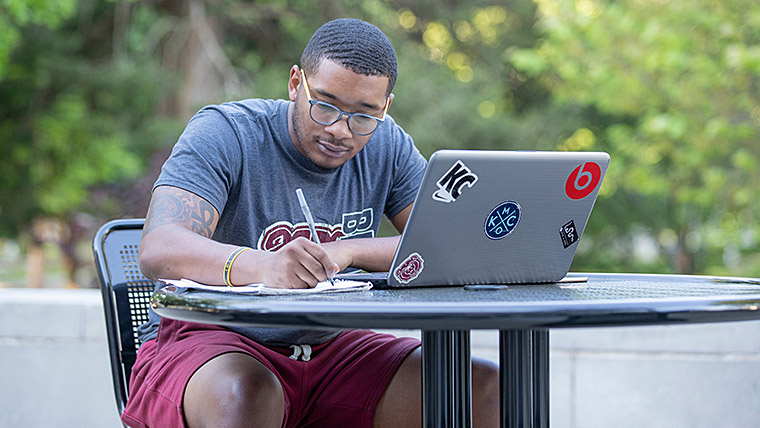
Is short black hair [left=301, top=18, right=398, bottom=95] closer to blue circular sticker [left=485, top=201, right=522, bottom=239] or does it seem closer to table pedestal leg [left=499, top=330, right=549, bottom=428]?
blue circular sticker [left=485, top=201, right=522, bottom=239]

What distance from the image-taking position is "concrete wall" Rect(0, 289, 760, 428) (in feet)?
9.87

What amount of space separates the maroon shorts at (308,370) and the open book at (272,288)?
15 centimetres

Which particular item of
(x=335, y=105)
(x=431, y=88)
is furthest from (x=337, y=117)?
(x=431, y=88)

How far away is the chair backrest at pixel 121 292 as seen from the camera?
78.4 inches

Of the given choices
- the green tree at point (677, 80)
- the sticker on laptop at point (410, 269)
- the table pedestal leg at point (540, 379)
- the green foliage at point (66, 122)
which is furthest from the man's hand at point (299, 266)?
the green foliage at point (66, 122)

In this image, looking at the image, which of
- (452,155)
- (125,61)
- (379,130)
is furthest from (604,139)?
(452,155)

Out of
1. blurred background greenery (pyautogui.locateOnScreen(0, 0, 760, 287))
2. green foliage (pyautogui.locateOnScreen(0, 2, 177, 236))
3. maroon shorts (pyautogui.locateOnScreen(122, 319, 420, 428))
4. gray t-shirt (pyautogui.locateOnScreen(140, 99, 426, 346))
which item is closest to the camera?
maroon shorts (pyautogui.locateOnScreen(122, 319, 420, 428))

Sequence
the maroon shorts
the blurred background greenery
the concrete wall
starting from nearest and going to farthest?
the maroon shorts → the concrete wall → the blurred background greenery

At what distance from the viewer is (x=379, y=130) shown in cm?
219

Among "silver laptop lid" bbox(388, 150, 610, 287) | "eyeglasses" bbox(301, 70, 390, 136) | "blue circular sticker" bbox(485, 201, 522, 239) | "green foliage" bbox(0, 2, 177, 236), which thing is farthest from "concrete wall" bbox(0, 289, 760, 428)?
"green foliage" bbox(0, 2, 177, 236)

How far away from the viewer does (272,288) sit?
4.63 ft

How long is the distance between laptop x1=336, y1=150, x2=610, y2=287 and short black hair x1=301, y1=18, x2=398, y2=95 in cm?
49

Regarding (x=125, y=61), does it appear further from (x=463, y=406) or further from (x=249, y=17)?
(x=463, y=406)

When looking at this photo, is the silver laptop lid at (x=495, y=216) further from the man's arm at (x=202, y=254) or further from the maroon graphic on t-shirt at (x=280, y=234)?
the maroon graphic on t-shirt at (x=280, y=234)
